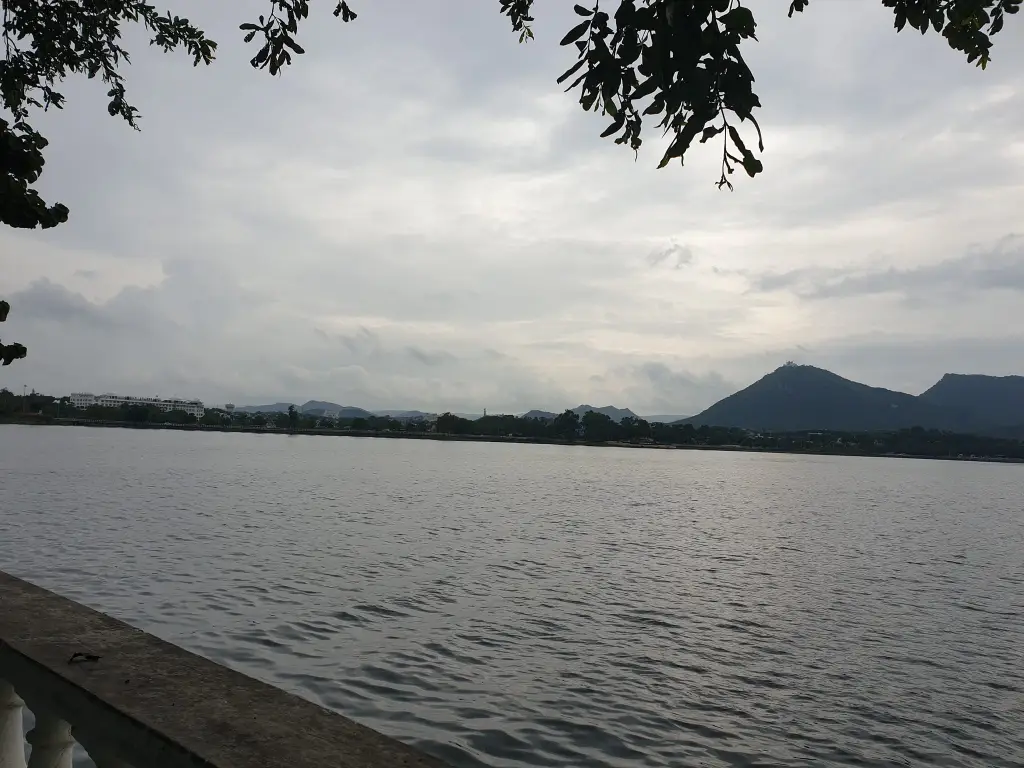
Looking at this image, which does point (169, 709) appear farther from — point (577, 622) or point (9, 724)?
point (577, 622)

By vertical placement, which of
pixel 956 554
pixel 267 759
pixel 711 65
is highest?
pixel 711 65

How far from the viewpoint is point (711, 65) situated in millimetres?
3316

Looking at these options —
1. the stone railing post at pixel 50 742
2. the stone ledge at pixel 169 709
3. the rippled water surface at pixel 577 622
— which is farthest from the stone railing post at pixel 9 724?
the rippled water surface at pixel 577 622

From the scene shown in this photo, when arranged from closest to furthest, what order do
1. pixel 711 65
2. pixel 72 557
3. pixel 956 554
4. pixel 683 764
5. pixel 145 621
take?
1. pixel 711 65
2. pixel 683 764
3. pixel 145 621
4. pixel 72 557
5. pixel 956 554

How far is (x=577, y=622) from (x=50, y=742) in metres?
16.1

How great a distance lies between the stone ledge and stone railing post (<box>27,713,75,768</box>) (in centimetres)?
8

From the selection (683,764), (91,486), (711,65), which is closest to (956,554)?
(683,764)

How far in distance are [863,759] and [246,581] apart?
16.1 metres

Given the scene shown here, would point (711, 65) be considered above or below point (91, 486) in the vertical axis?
above

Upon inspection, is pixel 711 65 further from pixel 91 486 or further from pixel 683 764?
pixel 91 486

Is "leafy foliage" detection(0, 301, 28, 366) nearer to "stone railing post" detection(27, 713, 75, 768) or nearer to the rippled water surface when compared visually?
"stone railing post" detection(27, 713, 75, 768)

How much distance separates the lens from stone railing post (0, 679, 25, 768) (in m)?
3.13

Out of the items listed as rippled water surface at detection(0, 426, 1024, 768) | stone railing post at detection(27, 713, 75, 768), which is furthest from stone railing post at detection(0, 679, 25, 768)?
rippled water surface at detection(0, 426, 1024, 768)

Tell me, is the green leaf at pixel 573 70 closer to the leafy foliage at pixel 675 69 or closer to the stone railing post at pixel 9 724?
the leafy foliage at pixel 675 69
